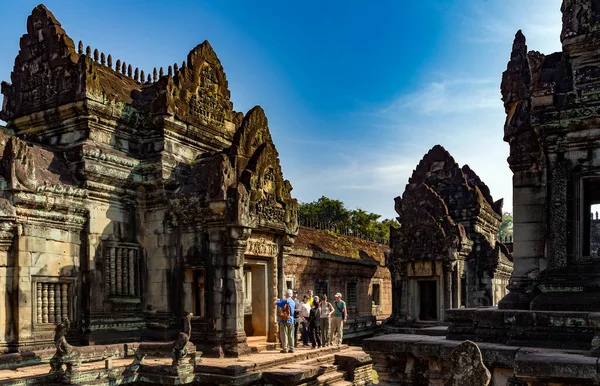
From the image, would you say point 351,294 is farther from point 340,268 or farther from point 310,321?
point 310,321

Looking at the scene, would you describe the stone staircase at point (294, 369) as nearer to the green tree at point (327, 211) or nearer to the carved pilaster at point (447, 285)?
the carved pilaster at point (447, 285)

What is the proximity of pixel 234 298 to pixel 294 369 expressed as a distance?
6.33 ft

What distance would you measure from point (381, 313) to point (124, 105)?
18800 mm

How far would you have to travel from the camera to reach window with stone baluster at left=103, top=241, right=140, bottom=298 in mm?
11875

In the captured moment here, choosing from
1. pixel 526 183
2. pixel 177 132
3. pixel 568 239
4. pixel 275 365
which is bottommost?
pixel 275 365

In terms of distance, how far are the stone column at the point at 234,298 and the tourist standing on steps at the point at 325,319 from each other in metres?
2.48

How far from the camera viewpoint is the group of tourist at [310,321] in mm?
12656

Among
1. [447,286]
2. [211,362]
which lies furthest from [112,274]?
[447,286]

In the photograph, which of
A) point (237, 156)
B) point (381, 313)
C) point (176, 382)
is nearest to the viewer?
point (176, 382)

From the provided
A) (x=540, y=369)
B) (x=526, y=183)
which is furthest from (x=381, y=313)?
(x=540, y=369)

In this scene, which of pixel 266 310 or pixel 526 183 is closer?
pixel 526 183

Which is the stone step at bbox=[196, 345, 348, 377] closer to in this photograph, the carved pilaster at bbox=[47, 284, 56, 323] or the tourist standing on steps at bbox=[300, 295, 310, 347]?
the tourist standing on steps at bbox=[300, 295, 310, 347]

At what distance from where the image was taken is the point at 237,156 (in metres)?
13.0

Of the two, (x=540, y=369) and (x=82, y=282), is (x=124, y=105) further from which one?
(x=540, y=369)
